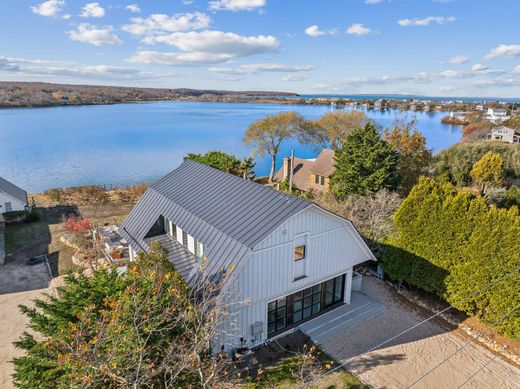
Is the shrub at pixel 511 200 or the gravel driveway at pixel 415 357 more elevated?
the shrub at pixel 511 200

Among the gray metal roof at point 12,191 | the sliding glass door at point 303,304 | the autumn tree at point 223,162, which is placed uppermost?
the autumn tree at point 223,162

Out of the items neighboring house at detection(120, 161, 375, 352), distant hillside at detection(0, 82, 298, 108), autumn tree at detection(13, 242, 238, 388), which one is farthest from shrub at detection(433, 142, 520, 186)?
distant hillside at detection(0, 82, 298, 108)

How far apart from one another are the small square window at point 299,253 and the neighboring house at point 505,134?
6022 cm

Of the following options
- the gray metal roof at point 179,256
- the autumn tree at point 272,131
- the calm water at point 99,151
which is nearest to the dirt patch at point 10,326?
the gray metal roof at point 179,256

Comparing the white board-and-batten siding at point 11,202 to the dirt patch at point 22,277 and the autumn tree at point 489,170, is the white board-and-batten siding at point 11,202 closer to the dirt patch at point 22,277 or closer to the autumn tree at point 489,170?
the dirt patch at point 22,277

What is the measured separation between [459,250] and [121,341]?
1361cm

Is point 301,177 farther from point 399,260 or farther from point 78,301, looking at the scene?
point 78,301

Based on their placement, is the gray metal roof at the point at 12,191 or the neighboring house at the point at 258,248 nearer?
the neighboring house at the point at 258,248

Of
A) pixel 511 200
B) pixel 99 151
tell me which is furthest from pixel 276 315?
pixel 99 151

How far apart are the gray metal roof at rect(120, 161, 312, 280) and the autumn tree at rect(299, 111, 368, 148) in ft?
113

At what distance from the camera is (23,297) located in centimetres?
1622

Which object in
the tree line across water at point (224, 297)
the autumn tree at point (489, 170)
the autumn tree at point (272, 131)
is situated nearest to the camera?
the tree line across water at point (224, 297)

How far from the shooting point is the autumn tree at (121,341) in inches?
243

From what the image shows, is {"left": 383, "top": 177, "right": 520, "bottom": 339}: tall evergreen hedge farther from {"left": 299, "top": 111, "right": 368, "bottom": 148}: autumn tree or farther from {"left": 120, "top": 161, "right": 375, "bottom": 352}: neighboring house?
{"left": 299, "top": 111, "right": 368, "bottom": 148}: autumn tree
